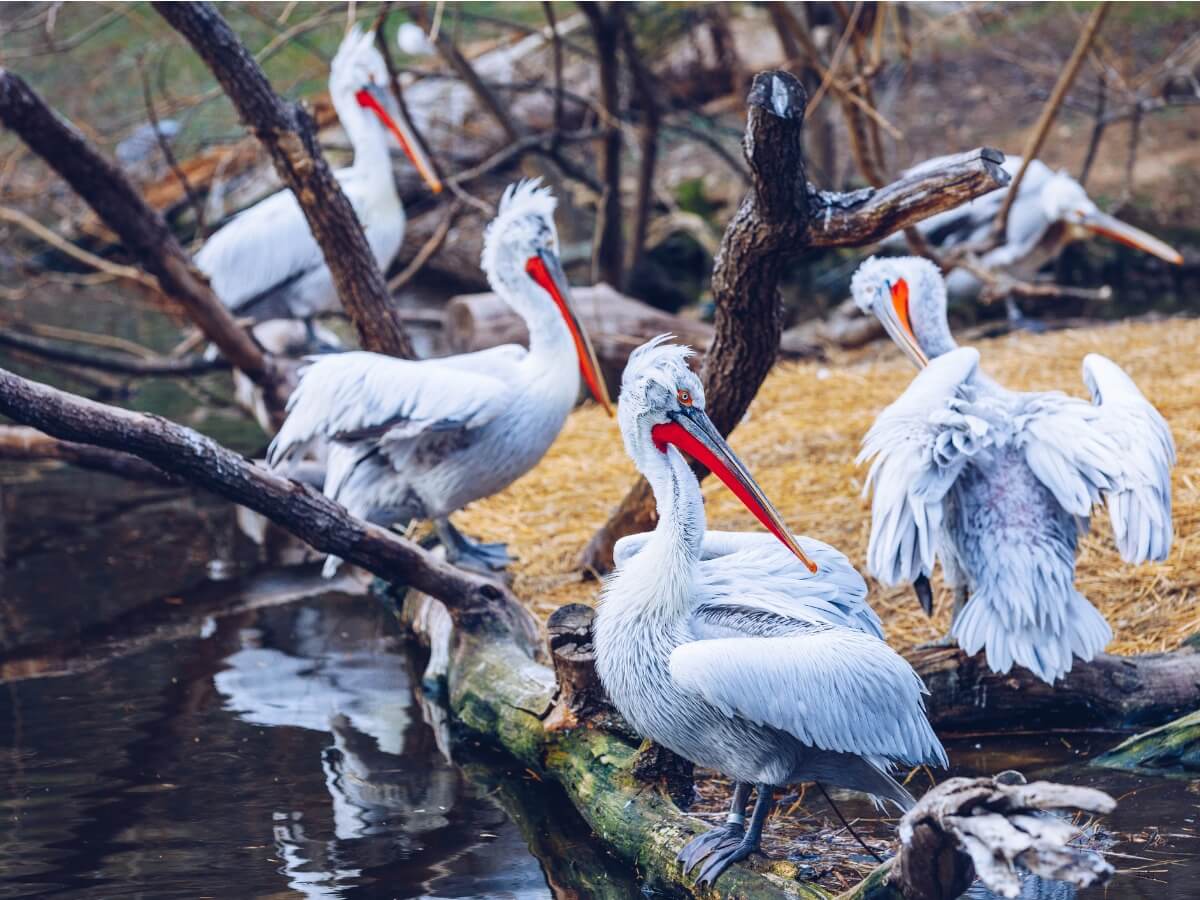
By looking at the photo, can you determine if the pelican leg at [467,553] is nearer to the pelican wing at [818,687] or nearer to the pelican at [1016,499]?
the pelican at [1016,499]

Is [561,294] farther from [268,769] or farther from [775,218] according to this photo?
[268,769]

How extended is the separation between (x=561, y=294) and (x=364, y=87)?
237 cm

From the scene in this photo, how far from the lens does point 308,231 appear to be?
20.4 feet

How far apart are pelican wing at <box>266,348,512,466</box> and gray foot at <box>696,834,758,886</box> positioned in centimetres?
189

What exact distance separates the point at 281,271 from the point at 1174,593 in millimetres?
4182

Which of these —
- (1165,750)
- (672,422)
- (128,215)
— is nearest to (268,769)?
(672,422)

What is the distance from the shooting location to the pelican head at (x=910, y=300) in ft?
14.4

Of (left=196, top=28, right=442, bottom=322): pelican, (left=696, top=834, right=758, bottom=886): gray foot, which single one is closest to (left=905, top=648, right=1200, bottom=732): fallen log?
(left=696, top=834, right=758, bottom=886): gray foot

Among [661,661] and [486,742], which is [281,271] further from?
[661,661]

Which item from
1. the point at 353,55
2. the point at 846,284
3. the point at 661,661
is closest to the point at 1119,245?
the point at 846,284

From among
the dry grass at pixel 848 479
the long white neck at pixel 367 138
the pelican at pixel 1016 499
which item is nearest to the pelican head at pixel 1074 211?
the dry grass at pixel 848 479

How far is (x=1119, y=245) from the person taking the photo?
912 cm

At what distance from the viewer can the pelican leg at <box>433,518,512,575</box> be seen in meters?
4.45

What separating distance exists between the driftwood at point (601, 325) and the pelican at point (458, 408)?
1.79 m
